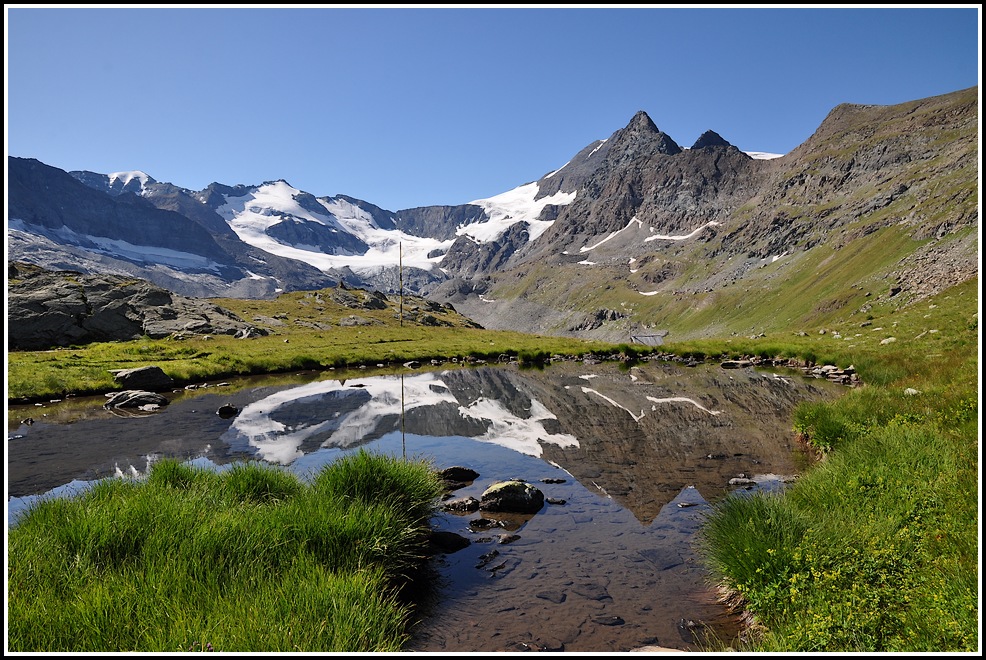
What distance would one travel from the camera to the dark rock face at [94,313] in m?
59.0

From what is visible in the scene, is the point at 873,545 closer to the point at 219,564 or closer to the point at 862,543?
the point at 862,543

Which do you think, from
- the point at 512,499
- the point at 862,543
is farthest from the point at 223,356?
the point at 862,543

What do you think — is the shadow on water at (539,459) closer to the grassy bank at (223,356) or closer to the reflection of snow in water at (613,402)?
the reflection of snow in water at (613,402)

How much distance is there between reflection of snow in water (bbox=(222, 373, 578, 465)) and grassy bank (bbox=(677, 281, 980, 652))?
38.0 feet

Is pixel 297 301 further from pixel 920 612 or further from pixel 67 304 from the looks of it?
pixel 920 612

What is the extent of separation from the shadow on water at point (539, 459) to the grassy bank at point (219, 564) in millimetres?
1656

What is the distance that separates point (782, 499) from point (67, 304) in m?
80.6

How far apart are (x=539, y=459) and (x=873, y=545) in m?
12.8

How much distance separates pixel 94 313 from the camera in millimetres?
65188

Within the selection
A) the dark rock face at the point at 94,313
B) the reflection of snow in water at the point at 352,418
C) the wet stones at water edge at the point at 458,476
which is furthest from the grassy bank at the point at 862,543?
the dark rock face at the point at 94,313

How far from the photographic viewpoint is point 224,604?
6285 millimetres

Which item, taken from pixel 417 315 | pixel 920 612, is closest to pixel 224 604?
pixel 920 612

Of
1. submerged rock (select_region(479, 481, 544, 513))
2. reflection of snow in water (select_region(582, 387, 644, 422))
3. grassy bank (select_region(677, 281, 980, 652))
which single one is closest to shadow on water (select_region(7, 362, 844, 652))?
reflection of snow in water (select_region(582, 387, 644, 422))

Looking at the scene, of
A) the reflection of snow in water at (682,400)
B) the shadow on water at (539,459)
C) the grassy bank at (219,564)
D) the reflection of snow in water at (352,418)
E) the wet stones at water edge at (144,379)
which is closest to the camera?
the grassy bank at (219,564)
